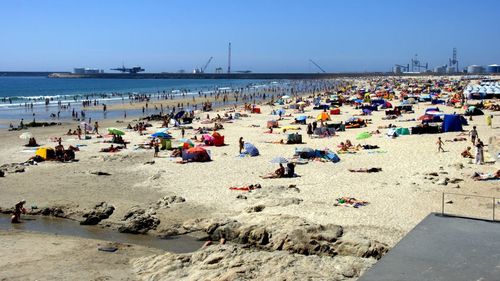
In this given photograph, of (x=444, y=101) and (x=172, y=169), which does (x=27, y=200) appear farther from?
(x=444, y=101)

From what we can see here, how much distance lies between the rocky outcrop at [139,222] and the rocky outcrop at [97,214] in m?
0.70

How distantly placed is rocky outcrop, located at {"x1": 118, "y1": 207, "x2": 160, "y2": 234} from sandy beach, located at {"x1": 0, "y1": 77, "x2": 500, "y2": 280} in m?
0.15

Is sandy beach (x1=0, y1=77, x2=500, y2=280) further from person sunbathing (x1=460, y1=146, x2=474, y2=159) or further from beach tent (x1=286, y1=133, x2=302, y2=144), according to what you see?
→ beach tent (x1=286, y1=133, x2=302, y2=144)

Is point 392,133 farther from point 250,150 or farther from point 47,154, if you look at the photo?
point 47,154

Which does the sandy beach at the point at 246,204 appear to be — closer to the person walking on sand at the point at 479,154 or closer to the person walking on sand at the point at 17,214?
the person walking on sand at the point at 479,154

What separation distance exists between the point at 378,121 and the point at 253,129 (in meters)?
9.77

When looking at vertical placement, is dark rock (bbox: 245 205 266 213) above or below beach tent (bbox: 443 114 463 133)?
below

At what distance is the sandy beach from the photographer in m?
12.1

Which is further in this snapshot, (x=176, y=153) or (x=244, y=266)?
(x=176, y=153)

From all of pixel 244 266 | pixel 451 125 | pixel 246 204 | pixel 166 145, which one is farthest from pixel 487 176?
pixel 166 145

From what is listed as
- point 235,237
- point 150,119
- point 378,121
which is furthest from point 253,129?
point 235,237

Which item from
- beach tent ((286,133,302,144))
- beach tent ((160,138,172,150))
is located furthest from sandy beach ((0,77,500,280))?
beach tent ((160,138,172,150))

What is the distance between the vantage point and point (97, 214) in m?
16.7

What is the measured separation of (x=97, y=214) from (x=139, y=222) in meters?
1.76
